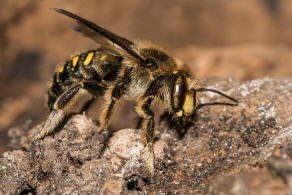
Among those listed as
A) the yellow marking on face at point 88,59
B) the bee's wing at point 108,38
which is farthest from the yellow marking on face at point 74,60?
the bee's wing at point 108,38

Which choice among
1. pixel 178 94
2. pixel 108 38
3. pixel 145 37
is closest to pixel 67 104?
pixel 108 38

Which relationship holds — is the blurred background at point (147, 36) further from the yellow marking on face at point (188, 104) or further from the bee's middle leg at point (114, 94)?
the yellow marking on face at point (188, 104)

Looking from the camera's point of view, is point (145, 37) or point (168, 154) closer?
point (168, 154)

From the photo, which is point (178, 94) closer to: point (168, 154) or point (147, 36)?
point (168, 154)

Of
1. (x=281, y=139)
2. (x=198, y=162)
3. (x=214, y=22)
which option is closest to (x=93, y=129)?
(x=198, y=162)

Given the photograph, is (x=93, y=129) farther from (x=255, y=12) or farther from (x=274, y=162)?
(x=255, y=12)

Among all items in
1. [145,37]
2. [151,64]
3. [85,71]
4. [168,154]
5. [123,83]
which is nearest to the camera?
[168,154]
